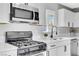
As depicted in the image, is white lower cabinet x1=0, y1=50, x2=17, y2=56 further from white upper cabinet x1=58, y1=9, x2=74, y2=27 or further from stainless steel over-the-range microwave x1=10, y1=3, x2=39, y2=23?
white upper cabinet x1=58, y1=9, x2=74, y2=27

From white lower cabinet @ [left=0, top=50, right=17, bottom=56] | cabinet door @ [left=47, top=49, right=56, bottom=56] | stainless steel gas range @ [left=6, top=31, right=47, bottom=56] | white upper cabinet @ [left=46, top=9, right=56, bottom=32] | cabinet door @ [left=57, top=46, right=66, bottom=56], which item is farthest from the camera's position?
white upper cabinet @ [left=46, top=9, right=56, bottom=32]

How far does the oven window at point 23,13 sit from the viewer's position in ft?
5.01

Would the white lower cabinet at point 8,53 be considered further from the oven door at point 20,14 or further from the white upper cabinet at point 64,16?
the white upper cabinet at point 64,16

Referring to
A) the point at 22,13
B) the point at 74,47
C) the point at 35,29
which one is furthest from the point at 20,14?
the point at 74,47

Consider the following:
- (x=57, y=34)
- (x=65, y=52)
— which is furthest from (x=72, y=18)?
(x=65, y=52)

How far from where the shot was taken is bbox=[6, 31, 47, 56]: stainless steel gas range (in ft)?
4.34

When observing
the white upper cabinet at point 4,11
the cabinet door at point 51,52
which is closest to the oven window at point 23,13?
the white upper cabinet at point 4,11

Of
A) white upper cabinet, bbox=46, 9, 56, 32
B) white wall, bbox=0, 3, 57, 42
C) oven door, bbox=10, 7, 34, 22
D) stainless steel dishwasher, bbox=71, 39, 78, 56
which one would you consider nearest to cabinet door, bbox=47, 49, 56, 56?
white wall, bbox=0, 3, 57, 42

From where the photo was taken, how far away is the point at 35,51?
1476 millimetres

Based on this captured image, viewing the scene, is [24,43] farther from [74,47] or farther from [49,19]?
[74,47]

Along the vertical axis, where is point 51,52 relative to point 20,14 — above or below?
below

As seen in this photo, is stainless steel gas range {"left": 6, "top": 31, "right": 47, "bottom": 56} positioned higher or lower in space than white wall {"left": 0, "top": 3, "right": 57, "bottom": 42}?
lower

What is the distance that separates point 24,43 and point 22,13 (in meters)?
0.49

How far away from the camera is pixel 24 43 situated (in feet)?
5.14
